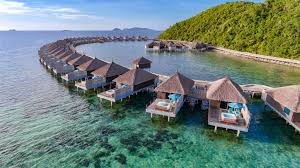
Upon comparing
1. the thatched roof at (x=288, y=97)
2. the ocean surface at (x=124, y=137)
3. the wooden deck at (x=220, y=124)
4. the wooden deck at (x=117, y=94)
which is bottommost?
the ocean surface at (x=124, y=137)

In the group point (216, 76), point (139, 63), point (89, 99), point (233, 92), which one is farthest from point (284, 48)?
point (89, 99)

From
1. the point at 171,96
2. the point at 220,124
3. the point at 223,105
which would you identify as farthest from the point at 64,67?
the point at 220,124

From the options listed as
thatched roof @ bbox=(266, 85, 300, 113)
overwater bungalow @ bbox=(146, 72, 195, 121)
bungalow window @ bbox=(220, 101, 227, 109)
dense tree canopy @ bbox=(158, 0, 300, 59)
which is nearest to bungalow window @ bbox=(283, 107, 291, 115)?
thatched roof @ bbox=(266, 85, 300, 113)

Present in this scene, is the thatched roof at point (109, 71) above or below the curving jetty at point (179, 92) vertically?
above

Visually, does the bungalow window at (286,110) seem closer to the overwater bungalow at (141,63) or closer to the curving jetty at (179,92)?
the curving jetty at (179,92)

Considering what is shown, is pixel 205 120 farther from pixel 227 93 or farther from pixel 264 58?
pixel 264 58

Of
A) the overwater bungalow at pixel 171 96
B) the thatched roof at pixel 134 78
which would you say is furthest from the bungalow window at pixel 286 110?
the thatched roof at pixel 134 78
